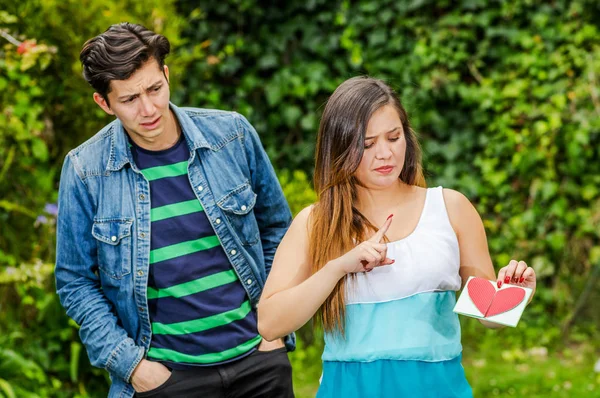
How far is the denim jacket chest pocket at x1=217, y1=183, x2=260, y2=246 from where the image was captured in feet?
9.21

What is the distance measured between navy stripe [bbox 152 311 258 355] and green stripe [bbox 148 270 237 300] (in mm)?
132

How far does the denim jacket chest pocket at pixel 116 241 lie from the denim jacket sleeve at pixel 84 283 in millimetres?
39

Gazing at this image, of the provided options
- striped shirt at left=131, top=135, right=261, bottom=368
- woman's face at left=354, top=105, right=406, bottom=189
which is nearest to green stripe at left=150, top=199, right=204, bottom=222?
striped shirt at left=131, top=135, right=261, bottom=368

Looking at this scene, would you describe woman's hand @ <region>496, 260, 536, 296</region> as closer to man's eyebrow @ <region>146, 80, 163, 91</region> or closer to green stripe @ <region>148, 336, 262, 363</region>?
green stripe @ <region>148, 336, 262, 363</region>

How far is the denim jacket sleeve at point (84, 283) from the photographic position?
2.73m

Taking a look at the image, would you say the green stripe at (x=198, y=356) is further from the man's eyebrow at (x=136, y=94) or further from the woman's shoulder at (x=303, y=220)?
the man's eyebrow at (x=136, y=94)

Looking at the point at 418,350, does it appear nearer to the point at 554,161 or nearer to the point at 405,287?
the point at 405,287

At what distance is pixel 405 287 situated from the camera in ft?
7.30

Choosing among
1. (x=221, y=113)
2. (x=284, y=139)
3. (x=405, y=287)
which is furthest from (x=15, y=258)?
(x=405, y=287)

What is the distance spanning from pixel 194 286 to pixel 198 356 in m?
0.22

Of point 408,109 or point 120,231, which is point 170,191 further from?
point 408,109

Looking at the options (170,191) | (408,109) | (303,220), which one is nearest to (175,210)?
(170,191)

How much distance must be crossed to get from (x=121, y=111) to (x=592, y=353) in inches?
146

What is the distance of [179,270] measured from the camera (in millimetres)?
2699
